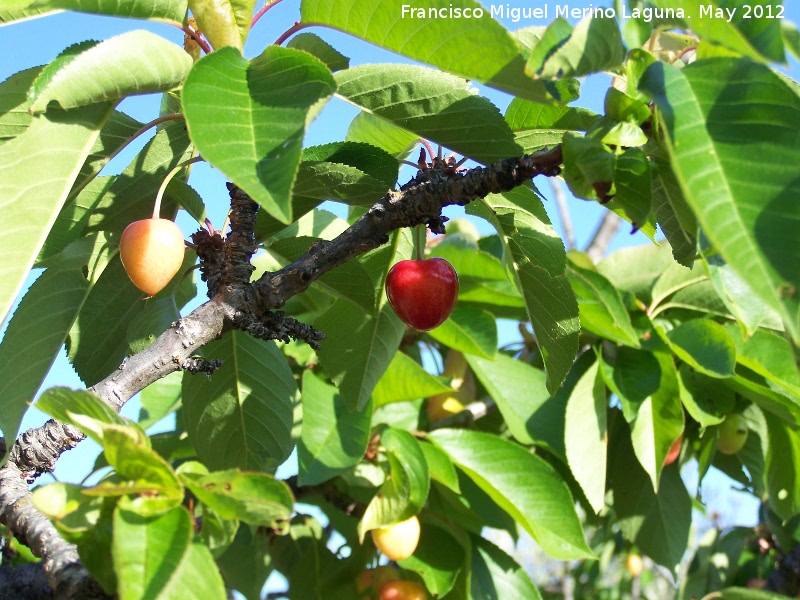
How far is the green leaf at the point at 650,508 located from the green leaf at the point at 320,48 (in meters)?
1.36

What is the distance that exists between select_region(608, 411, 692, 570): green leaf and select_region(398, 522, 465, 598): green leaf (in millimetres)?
514

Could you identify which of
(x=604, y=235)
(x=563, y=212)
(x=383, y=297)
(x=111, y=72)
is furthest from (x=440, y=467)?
(x=563, y=212)

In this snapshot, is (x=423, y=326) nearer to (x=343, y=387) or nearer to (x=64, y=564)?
(x=343, y=387)

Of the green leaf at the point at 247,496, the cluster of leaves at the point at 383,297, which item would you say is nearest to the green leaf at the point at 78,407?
the cluster of leaves at the point at 383,297

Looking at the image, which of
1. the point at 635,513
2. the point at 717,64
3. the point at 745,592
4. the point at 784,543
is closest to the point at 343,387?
the point at 717,64

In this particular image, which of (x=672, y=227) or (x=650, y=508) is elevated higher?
(x=672, y=227)

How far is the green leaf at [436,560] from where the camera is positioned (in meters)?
1.73

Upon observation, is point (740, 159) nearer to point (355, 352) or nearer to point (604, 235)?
point (355, 352)

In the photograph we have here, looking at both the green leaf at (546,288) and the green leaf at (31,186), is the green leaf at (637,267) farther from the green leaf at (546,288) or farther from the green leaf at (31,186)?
the green leaf at (31,186)

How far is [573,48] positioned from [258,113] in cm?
36

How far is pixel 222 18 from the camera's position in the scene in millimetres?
1239

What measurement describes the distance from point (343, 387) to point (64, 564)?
622 mm

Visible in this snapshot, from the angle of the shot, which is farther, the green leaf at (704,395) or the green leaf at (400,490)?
the green leaf at (704,395)

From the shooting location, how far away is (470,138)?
1086 millimetres
